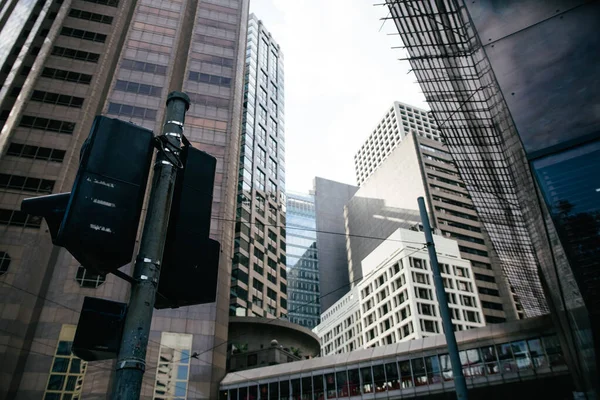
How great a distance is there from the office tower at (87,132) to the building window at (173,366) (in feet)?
0.27

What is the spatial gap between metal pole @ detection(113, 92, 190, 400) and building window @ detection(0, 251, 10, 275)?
41.2 meters

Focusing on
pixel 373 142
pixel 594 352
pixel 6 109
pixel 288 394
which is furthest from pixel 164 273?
pixel 373 142

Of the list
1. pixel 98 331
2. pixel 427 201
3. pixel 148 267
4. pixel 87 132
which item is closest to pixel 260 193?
pixel 427 201

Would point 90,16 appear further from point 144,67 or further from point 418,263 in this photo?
point 418,263

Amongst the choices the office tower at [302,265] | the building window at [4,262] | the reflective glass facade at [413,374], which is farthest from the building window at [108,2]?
the office tower at [302,265]

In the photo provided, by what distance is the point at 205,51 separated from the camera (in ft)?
186

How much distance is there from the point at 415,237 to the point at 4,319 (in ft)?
248

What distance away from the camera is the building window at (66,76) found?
50125 millimetres

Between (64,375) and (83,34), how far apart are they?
133 feet

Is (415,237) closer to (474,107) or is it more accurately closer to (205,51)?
(205,51)

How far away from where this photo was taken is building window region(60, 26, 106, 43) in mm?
54094

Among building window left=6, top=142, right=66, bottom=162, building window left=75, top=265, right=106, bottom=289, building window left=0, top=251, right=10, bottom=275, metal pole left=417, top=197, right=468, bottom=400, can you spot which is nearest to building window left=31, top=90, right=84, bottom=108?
building window left=6, top=142, right=66, bottom=162

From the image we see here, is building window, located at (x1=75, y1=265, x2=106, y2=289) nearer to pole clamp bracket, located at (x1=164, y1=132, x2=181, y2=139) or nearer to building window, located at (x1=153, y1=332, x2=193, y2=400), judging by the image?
building window, located at (x1=153, y1=332, x2=193, y2=400)

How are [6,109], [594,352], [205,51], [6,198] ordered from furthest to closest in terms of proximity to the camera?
[205,51], [6,109], [6,198], [594,352]
